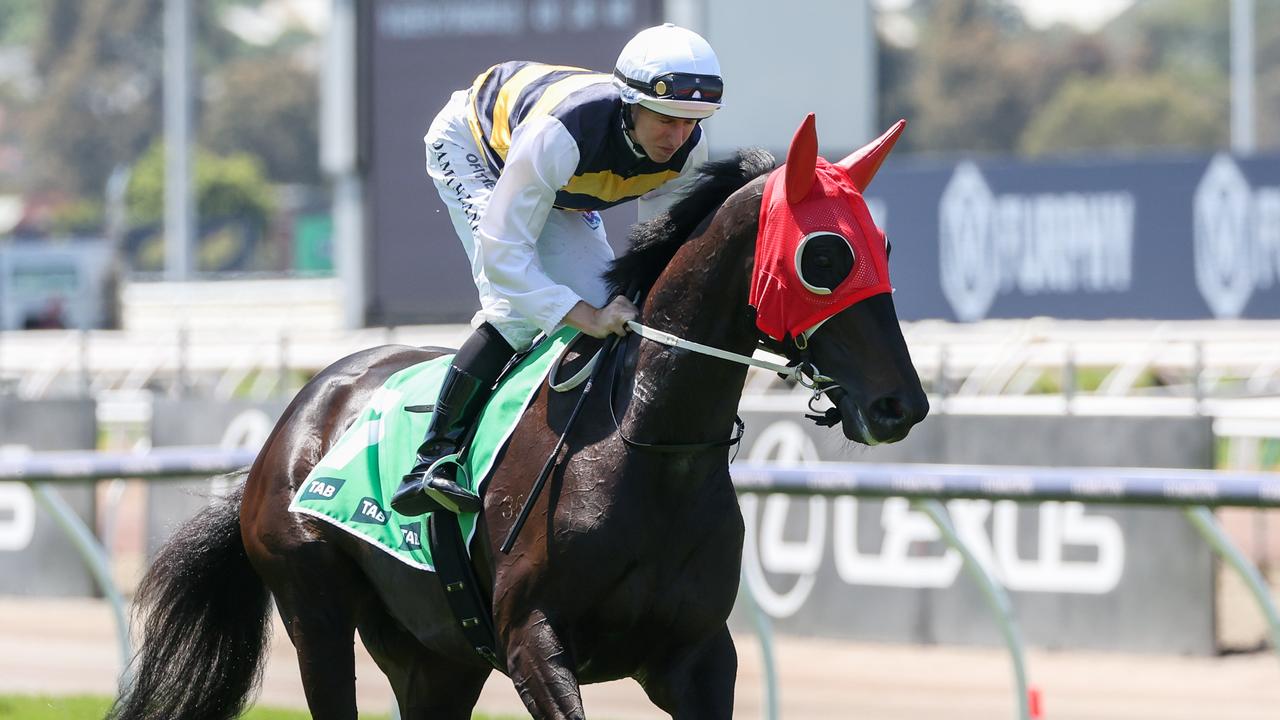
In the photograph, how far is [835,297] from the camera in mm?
3539

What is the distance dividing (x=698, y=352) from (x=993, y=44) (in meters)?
64.9

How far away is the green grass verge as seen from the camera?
22.4 ft

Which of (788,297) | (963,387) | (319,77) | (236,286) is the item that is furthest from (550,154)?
(319,77)

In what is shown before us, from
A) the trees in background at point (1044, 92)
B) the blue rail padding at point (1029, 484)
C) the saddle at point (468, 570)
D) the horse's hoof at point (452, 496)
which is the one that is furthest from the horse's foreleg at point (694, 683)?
the trees in background at point (1044, 92)

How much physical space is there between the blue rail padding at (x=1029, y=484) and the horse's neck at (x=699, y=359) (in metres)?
1.37

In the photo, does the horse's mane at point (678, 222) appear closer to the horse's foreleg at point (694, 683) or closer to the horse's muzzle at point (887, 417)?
the horse's muzzle at point (887, 417)

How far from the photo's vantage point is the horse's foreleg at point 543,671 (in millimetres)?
3775

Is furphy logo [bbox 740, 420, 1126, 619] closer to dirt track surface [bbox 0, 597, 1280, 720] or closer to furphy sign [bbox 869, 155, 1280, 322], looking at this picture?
dirt track surface [bbox 0, 597, 1280, 720]

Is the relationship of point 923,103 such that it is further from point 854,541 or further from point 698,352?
point 698,352

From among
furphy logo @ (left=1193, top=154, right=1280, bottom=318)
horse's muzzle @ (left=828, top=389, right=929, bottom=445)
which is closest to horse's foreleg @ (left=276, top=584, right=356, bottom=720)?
horse's muzzle @ (left=828, top=389, right=929, bottom=445)

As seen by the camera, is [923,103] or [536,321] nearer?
[536,321]

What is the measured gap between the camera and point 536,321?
4.04 m

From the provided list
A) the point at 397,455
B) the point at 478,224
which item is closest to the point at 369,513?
the point at 397,455

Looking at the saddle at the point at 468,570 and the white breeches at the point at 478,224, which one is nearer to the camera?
the saddle at the point at 468,570
